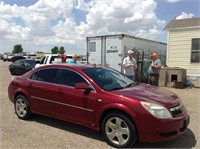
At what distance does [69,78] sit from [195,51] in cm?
1088

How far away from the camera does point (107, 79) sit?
563 cm

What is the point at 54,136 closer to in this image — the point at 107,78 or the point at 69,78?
the point at 69,78

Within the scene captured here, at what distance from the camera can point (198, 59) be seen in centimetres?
1475

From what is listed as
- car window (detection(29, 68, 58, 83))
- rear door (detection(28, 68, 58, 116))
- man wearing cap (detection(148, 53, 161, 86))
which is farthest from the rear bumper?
man wearing cap (detection(148, 53, 161, 86))

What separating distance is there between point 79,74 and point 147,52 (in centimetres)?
1230

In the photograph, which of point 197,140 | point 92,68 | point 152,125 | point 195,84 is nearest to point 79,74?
point 92,68

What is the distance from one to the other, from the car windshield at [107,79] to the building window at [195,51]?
9882 millimetres

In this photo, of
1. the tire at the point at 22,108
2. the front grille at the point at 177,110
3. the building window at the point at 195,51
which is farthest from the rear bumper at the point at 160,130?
the building window at the point at 195,51

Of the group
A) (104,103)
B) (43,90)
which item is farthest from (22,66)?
(104,103)

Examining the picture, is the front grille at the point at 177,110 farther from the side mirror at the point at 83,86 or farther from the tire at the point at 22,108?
the tire at the point at 22,108

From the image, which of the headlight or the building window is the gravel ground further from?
the building window

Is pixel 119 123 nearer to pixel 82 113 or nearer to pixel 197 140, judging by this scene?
pixel 82 113

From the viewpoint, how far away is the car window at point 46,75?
20.0ft

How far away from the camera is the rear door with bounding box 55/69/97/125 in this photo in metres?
5.17
